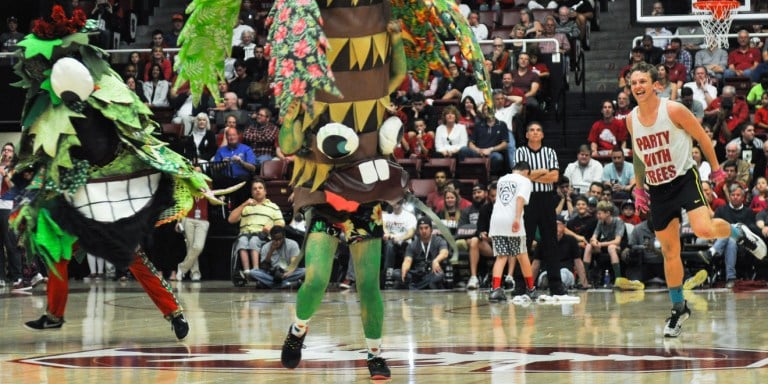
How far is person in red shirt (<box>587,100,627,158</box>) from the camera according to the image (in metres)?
18.6

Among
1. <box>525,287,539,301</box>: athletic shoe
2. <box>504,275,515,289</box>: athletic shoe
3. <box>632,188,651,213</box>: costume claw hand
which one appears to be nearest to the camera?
<box>632,188,651,213</box>: costume claw hand

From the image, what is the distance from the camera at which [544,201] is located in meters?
13.6

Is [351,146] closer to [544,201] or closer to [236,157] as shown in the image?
[544,201]

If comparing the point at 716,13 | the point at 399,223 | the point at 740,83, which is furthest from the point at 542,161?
the point at 740,83

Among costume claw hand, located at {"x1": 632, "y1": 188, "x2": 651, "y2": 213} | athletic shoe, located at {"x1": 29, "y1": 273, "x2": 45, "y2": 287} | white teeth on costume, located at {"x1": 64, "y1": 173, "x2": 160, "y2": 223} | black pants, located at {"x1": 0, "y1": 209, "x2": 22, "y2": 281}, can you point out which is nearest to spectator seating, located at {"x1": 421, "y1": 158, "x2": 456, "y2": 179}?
athletic shoe, located at {"x1": 29, "y1": 273, "x2": 45, "y2": 287}

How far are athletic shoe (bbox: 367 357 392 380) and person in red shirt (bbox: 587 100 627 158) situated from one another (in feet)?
40.8

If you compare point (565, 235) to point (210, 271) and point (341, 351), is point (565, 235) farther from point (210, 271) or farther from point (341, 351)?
point (341, 351)

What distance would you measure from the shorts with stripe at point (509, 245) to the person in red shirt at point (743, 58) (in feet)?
24.1

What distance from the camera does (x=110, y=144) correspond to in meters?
8.34

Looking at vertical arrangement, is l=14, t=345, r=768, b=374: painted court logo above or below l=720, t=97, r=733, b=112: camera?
below

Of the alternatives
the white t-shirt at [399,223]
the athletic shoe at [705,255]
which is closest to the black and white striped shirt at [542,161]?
the athletic shoe at [705,255]

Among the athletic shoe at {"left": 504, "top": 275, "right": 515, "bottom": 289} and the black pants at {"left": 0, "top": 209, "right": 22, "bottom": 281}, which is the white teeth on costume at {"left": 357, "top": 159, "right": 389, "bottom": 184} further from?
the black pants at {"left": 0, "top": 209, "right": 22, "bottom": 281}

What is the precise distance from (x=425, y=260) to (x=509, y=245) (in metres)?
2.78

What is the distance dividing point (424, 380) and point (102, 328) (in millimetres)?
4407
